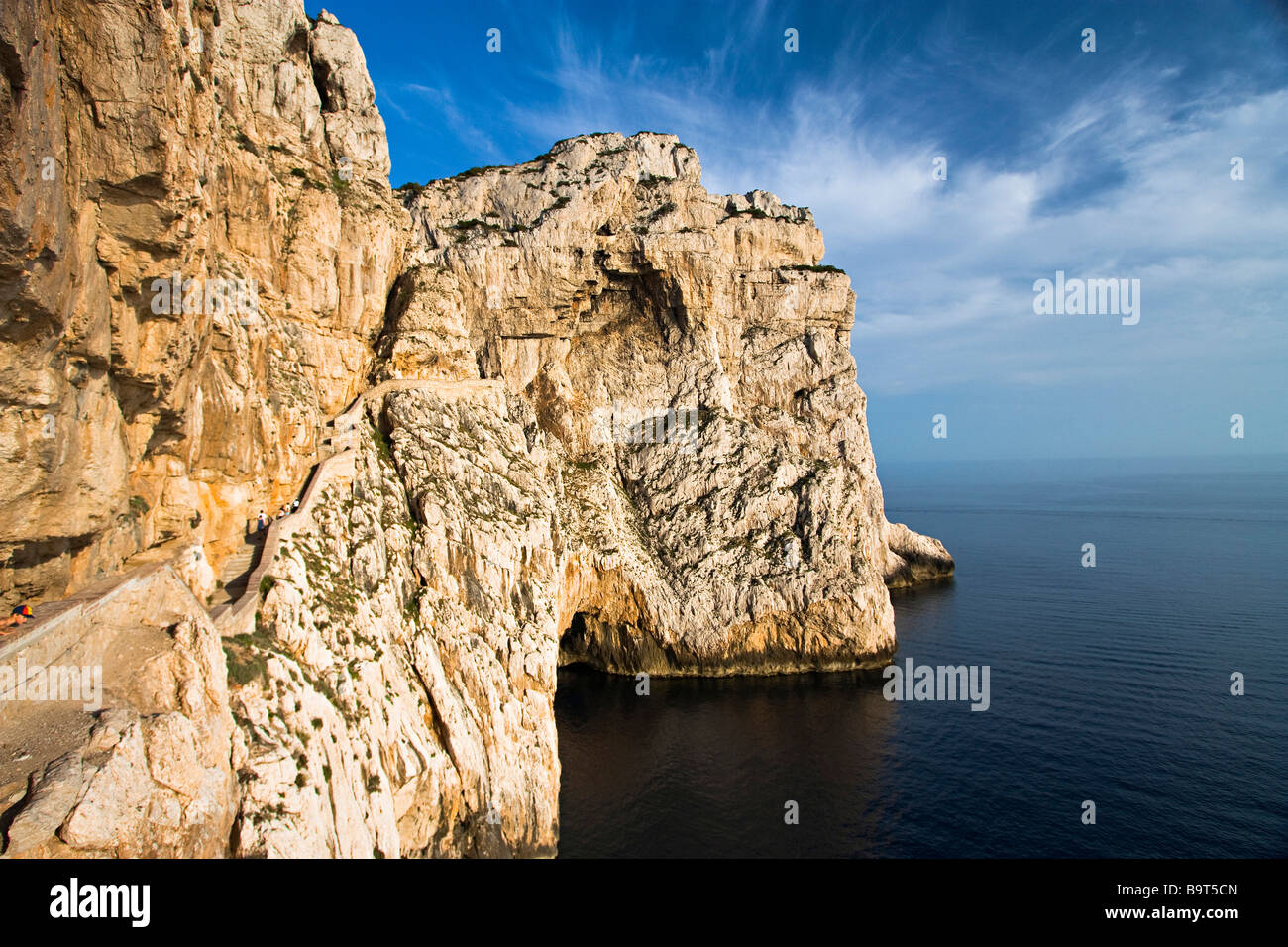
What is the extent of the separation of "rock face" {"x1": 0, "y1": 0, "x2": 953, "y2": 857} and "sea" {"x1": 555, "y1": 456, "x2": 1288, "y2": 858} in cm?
587

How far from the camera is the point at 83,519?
17141 millimetres

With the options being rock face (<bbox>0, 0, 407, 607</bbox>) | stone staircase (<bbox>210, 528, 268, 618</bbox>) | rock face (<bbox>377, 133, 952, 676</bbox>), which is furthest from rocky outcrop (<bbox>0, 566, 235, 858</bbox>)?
rock face (<bbox>377, 133, 952, 676</bbox>)

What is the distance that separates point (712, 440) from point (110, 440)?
44454 mm

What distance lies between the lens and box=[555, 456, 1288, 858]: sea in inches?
1171

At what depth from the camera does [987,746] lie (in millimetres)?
37438
